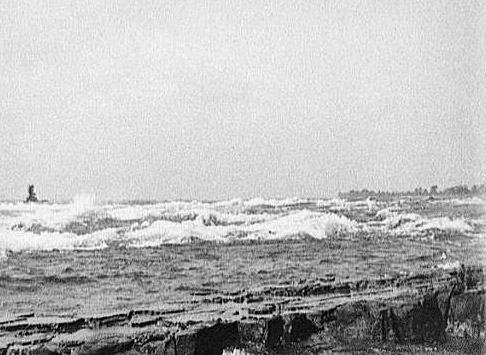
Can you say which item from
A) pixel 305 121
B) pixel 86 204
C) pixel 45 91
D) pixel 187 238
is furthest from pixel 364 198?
pixel 45 91

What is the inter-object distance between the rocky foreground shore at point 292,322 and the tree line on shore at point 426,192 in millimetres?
352

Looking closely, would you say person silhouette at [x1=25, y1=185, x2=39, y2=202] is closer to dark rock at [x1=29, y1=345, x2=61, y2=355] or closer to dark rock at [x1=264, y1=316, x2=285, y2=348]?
dark rock at [x1=29, y1=345, x2=61, y2=355]

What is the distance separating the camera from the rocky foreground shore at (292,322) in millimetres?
1786

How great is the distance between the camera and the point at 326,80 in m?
2.32

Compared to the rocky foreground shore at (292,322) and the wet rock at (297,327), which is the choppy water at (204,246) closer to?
the rocky foreground shore at (292,322)

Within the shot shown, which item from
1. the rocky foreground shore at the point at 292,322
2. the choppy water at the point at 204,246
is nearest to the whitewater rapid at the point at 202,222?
the choppy water at the point at 204,246

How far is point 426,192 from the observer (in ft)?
7.99

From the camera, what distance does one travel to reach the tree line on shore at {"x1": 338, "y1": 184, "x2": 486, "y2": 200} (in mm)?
2379

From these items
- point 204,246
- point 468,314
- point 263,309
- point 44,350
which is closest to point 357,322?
point 263,309

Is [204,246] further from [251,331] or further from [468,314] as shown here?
[468,314]

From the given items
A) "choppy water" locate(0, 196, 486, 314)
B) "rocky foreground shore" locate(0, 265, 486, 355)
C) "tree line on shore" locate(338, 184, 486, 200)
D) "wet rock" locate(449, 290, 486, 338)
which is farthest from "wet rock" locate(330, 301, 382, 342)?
"tree line on shore" locate(338, 184, 486, 200)

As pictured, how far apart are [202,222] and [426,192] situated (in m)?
1.05

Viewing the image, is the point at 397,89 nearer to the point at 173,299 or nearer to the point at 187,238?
the point at 187,238

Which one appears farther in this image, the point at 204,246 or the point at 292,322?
the point at 204,246
